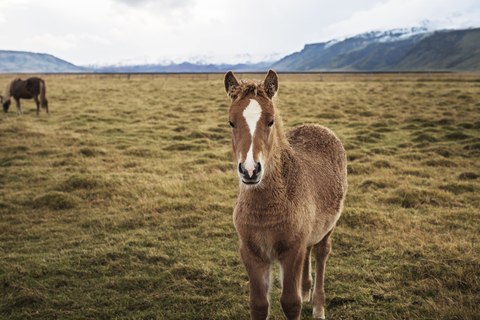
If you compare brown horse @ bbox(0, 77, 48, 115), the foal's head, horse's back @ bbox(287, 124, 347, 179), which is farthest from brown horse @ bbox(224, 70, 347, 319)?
brown horse @ bbox(0, 77, 48, 115)

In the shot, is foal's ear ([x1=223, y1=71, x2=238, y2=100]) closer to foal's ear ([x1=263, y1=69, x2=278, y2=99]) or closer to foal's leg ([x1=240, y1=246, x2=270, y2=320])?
foal's ear ([x1=263, y1=69, x2=278, y2=99])

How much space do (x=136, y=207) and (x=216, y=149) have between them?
5232mm

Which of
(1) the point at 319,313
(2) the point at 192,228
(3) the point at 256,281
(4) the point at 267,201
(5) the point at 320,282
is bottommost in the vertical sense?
(1) the point at 319,313

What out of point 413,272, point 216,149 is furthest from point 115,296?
point 216,149

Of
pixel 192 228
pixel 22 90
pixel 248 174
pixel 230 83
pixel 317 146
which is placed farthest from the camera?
pixel 22 90

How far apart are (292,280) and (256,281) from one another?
34 cm

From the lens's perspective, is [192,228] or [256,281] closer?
[256,281]

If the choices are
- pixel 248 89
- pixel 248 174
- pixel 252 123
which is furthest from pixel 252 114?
pixel 248 174

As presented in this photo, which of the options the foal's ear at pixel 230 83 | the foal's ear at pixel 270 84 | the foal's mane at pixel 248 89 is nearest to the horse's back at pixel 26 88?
the foal's ear at pixel 230 83

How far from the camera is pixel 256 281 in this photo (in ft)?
9.44

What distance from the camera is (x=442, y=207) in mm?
6676

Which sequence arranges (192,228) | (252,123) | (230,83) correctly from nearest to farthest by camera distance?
(252,123) → (230,83) → (192,228)

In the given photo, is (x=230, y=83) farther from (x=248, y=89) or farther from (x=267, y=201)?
(x=267, y=201)

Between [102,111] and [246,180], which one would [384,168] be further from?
[102,111]
